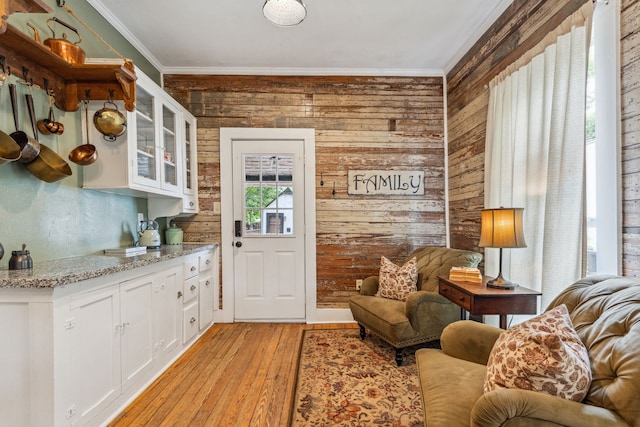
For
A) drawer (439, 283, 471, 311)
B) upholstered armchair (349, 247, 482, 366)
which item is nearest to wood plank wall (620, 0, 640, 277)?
drawer (439, 283, 471, 311)

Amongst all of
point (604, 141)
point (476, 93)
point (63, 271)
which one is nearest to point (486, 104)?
point (476, 93)

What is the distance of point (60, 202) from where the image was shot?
1.95 m

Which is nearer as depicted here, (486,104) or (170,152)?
(486,104)

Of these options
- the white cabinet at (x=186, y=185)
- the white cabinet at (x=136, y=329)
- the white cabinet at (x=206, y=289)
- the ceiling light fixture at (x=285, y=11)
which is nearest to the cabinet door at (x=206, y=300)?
the white cabinet at (x=206, y=289)

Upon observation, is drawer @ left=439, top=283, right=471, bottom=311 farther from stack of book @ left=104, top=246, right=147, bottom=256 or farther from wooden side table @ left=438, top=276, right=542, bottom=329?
stack of book @ left=104, top=246, right=147, bottom=256

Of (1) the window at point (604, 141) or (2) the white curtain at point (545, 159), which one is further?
(2) the white curtain at point (545, 159)

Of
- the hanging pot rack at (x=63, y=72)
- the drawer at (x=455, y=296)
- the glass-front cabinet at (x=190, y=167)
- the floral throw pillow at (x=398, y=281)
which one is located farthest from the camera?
the glass-front cabinet at (x=190, y=167)

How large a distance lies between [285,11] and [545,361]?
2300 millimetres

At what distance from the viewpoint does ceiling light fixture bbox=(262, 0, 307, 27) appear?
1948 millimetres

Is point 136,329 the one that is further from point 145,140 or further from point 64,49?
point 64,49

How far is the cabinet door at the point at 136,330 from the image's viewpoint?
1.83 metres

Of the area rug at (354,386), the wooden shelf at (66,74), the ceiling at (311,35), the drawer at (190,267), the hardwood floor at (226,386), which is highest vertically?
the ceiling at (311,35)

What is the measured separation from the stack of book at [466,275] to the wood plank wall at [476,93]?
65cm

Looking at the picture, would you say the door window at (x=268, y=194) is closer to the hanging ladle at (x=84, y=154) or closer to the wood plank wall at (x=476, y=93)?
the hanging ladle at (x=84, y=154)
